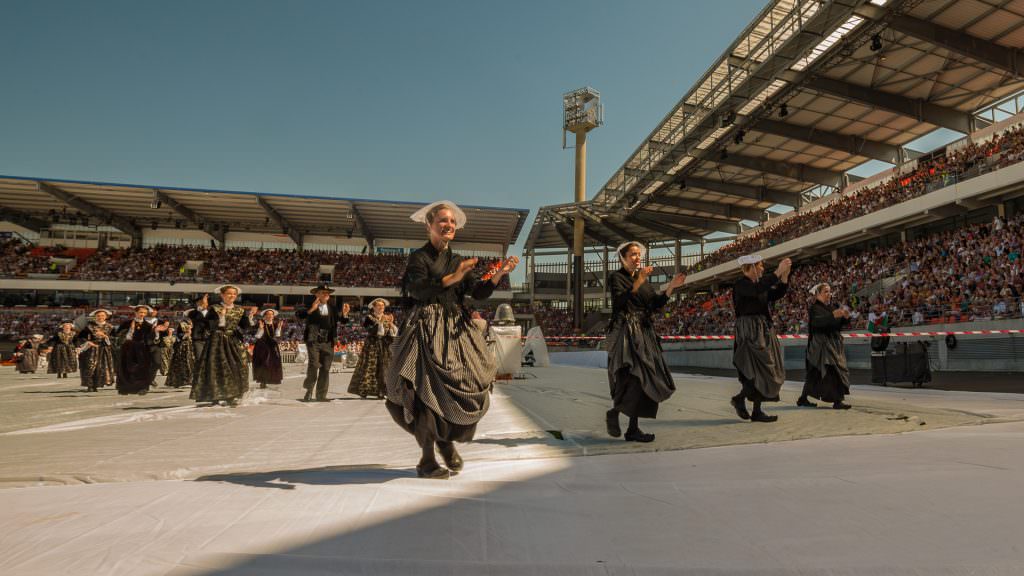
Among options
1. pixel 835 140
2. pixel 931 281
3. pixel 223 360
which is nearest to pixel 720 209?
pixel 835 140

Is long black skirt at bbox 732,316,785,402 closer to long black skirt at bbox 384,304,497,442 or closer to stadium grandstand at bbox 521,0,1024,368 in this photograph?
long black skirt at bbox 384,304,497,442

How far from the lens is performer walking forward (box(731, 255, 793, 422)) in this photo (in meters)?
5.57

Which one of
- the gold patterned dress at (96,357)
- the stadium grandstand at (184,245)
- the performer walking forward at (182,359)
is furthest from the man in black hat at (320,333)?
the stadium grandstand at (184,245)

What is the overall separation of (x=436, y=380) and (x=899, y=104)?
81.7 feet

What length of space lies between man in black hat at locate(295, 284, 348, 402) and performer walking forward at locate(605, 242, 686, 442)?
173 inches

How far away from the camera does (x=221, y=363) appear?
763 centimetres

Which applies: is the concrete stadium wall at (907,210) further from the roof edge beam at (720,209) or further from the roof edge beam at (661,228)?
the roof edge beam at (661,228)

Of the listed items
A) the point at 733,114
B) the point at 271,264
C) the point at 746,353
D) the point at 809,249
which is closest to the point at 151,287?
the point at 271,264

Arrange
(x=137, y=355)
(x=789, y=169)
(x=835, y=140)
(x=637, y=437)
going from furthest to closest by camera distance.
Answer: (x=789, y=169) → (x=835, y=140) → (x=137, y=355) → (x=637, y=437)

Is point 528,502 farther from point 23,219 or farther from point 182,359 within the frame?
point 23,219

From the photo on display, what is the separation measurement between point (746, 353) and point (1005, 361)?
12945 mm

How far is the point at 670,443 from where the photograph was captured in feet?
14.1

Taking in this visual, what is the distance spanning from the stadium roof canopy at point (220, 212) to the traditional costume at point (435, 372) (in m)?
32.3

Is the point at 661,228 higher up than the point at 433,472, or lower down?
higher up
